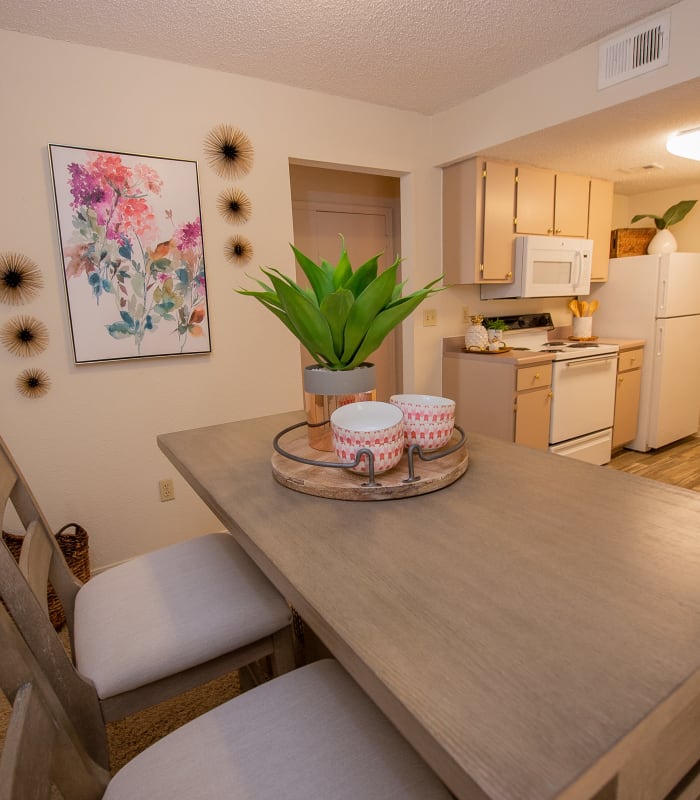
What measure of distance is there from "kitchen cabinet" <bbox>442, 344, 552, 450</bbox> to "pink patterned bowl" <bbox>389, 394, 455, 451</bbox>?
1893 mm

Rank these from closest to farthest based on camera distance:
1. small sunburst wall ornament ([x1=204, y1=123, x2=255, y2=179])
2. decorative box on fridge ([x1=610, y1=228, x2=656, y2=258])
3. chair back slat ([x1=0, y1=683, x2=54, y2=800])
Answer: chair back slat ([x1=0, y1=683, x2=54, y2=800]), small sunburst wall ornament ([x1=204, y1=123, x2=255, y2=179]), decorative box on fridge ([x1=610, y1=228, x2=656, y2=258])

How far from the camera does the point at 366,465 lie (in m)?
0.96

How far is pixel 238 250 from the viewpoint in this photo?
250 centimetres

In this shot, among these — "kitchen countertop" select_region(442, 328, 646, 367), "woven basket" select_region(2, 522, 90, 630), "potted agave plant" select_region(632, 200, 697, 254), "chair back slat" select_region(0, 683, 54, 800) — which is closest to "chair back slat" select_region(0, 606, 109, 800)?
"chair back slat" select_region(0, 683, 54, 800)

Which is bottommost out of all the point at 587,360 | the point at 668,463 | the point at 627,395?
the point at 668,463

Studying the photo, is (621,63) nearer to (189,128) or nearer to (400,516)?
(189,128)

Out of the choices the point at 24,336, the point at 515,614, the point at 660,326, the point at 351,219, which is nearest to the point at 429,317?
the point at 351,219

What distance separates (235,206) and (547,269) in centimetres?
210

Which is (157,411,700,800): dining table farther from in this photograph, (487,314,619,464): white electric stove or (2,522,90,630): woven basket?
(487,314,619,464): white electric stove

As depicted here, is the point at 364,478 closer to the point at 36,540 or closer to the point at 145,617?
the point at 145,617

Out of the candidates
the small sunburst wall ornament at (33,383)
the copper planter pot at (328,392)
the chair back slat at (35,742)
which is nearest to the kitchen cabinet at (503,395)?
the copper planter pot at (328,392)

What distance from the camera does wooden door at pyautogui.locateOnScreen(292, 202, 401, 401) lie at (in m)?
3.36

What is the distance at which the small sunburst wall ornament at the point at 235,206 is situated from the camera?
8.00 ft

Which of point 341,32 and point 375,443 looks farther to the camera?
point 341,32
